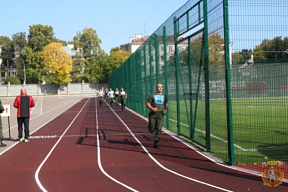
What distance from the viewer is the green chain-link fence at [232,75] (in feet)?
23.6

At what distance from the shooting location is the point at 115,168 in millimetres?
7945

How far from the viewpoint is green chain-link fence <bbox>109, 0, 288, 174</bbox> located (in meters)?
7.20

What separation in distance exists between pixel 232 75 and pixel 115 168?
316 centimetres

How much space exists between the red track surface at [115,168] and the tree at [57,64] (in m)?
71.3

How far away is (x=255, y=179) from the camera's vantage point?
649 centimetres

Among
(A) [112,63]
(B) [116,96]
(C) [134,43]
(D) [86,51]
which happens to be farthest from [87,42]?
(B) [116,96]

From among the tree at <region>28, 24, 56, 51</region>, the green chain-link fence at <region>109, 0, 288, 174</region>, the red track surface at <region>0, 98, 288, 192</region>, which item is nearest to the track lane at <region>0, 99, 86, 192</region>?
the red track surface at <region>0, 98, 288, 192</region>

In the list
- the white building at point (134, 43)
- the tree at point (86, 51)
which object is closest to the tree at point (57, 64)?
the tree at point (86, 51)

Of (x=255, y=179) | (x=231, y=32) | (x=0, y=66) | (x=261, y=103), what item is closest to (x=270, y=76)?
(x=261, y=103)

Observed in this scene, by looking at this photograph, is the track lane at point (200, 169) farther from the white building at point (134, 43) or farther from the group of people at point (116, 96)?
the white building at point (134, 43)

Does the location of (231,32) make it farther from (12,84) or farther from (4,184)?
(12,84)

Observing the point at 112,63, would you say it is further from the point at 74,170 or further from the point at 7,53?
the point at 74,170

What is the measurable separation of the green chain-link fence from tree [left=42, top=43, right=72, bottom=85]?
235 feet

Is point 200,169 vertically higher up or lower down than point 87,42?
lower down
